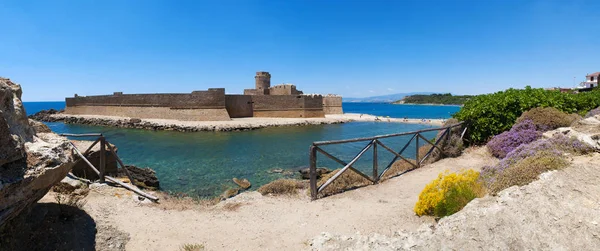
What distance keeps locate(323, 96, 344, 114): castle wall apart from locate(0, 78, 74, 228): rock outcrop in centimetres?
4684

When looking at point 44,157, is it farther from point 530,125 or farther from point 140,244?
point 530,125

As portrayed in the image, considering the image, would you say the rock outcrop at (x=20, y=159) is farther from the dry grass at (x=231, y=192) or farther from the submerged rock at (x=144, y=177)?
the submerged rock at (x=144, y=177)

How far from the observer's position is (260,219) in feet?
16.0

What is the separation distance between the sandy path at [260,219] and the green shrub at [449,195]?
8.4 inches

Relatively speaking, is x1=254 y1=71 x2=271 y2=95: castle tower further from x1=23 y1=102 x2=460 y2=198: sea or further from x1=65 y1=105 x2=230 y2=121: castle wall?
x1=23 y1=102 x2=460 y2=198: sea

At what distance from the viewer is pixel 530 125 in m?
8.22

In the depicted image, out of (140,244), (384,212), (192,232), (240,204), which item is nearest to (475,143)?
(384,212)

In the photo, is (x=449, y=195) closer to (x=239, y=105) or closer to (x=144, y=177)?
(x=144, y=177)

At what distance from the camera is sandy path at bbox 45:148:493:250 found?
4.10 meters

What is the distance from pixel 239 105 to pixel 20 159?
34.0 m

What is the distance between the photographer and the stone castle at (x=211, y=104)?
33750 millimetres

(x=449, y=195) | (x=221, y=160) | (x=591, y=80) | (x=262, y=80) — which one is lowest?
(x=221, y=160)

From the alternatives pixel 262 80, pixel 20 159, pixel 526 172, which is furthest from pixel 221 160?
pixel 262 80

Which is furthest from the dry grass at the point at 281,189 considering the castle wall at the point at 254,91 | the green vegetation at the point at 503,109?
the castle wall at the point at 254,91
